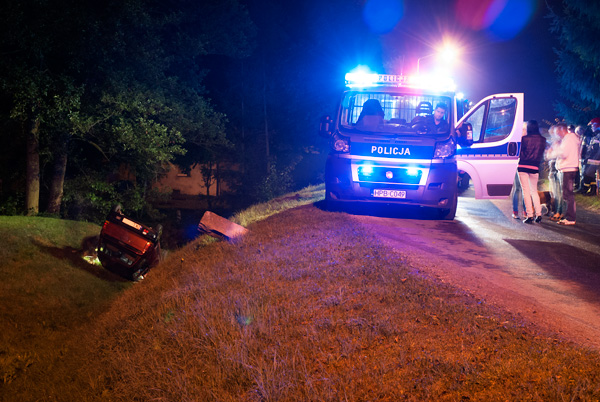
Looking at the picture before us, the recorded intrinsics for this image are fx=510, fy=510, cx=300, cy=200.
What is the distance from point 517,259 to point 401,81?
4.54 m

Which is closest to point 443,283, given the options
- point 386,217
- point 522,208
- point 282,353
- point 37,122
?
point 282,353

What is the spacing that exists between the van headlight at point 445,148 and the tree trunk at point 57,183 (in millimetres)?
16867

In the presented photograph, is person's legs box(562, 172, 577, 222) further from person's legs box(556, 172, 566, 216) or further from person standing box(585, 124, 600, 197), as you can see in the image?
person standing box(585, 124, 600, 197)

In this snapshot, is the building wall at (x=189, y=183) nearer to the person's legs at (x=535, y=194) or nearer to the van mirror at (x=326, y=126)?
the van mirror at (x=326, y=126)

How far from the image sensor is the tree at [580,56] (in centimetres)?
1820

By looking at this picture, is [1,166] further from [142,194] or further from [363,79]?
[363,79]

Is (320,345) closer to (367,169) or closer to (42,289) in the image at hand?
(367,169)

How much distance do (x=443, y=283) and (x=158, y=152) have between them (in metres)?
16.4

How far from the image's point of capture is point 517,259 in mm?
8000

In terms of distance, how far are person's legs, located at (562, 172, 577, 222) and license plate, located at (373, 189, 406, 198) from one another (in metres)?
3.91

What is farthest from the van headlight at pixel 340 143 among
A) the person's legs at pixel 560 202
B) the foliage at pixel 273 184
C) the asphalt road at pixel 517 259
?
the foliage at pixel 273 184

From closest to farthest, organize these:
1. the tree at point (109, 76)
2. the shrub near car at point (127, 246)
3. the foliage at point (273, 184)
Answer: the shrub near car at point (127, 246)
the tree at point (109, 76)
the foliage at point (273, 184)

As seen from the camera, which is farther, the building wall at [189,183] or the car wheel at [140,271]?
the building wall at [189,183]

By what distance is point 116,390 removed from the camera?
17.7 feet
